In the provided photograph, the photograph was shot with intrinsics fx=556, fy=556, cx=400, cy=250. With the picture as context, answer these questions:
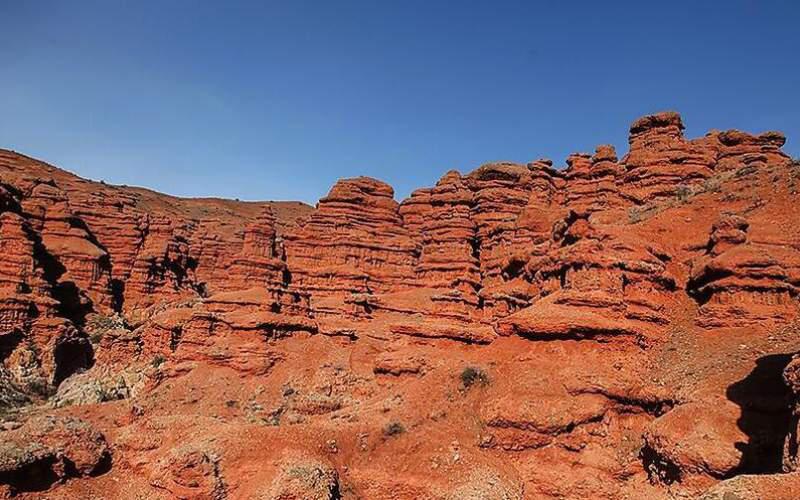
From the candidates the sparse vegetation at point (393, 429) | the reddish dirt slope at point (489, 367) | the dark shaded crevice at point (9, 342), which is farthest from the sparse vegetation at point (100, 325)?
the sparse vegetation at point (393, 429)

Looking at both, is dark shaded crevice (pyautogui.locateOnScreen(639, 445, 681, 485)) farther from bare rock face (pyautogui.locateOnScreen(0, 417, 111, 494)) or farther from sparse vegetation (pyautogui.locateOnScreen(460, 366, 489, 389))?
bare rock face (pyautogui.locateOnScreen(0, 417, 111, 494))

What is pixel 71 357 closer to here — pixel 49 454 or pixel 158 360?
pixel 158 360

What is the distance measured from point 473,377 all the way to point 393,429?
4.29m

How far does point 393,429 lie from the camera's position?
68.9ft

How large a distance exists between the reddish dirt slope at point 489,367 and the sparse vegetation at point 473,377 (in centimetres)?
9

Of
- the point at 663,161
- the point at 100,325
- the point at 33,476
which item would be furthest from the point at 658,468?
the point at 100,325

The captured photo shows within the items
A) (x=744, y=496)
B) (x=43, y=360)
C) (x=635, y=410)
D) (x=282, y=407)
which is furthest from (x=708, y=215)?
(x=43, y=360)

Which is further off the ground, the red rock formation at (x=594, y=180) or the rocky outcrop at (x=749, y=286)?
the red rock formation at (x=594, y=180)

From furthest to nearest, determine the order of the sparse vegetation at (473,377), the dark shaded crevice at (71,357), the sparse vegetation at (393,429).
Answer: the dark shaded crevice at (71,357) < the sparse vegetation at (473,377) < the sparse vegetation at (393,429)

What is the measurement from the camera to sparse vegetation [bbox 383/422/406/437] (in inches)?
822

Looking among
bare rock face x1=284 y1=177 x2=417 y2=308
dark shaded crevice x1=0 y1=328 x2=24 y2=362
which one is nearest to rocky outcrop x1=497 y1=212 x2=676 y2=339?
bare rock face x1=284 y1=177 x2=417 y2=308

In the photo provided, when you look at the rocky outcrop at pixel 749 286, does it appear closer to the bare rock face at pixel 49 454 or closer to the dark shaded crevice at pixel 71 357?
the bare rock face at pixel 49 454

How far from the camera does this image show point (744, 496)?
11250 millimetres

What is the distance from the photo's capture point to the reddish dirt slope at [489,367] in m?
18.5
